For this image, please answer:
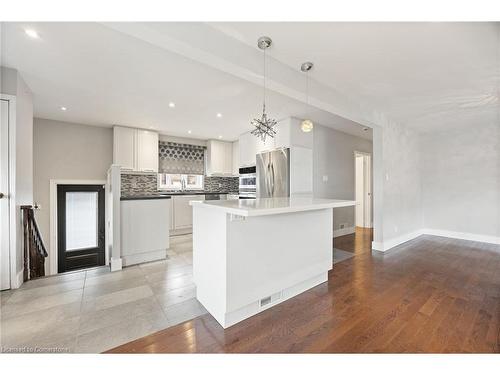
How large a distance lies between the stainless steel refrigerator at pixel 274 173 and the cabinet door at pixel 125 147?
8.86ft

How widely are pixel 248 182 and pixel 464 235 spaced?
15.5ft

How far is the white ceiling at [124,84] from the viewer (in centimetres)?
186

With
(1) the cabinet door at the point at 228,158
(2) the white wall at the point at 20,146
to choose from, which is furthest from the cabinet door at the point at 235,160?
(2) the white wall at the point at 20,146

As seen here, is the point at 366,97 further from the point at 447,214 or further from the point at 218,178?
the point at 218,178

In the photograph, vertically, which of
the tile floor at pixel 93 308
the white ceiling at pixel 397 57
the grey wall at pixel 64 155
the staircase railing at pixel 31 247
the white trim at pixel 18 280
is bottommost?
the tile floor at pixel 93 308

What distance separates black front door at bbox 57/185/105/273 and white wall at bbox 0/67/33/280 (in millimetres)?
1963

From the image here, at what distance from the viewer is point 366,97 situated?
9.98ft

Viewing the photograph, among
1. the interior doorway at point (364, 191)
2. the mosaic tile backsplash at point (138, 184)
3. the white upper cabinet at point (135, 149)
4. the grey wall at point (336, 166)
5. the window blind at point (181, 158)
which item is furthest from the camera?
the interior doorway at point (364, 191)

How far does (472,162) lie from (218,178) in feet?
19.2

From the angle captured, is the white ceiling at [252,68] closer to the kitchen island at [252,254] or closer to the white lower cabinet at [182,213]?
the kitchen island at [252,254]

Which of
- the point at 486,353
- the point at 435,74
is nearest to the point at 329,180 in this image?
the point at 435,74

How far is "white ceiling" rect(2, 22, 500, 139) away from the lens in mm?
1698

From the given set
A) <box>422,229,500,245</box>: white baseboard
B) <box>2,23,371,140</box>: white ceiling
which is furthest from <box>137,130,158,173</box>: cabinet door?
<box>422,229,500,245</box>: white baseboard

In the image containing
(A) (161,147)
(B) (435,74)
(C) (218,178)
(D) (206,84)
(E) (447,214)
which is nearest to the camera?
(B) (435,74)
